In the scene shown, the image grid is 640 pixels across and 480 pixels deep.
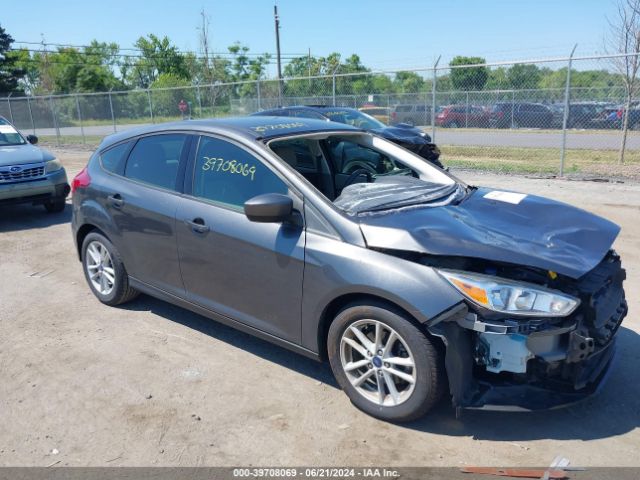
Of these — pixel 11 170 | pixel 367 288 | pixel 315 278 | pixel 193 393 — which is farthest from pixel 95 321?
pixel 11 170

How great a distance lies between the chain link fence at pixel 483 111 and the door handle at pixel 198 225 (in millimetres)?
9781

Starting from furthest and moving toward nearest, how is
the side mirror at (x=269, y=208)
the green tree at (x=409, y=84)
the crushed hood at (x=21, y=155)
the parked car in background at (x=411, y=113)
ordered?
the green tree at (x=409, y=84) → the parked car in background at (x=411, y=113) → the crushed hood at (x=21, y=155) → the side mirror at (x=269, y=208)

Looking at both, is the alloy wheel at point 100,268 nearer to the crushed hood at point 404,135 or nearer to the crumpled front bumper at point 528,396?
the crumpled front bumper at point 528,396

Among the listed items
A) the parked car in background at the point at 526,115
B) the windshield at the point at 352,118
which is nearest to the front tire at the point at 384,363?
the windshield at the point at 352,118

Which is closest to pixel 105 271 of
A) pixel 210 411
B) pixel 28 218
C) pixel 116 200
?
pixel 116 200

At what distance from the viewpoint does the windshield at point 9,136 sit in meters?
9.06

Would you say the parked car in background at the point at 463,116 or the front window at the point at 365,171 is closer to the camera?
the front window at the point at 365,171

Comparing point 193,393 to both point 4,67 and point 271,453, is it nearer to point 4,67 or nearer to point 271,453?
point 271,453

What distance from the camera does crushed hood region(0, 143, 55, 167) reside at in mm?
8156

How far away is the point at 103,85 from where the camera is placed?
5984 cm

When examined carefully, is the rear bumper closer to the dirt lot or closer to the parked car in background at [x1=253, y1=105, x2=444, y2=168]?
the parked car in background at [x1=253, y1=105, x2=444, y2=168]

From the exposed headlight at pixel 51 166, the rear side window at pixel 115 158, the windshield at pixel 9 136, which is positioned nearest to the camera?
the rear side window at pixel 115 158

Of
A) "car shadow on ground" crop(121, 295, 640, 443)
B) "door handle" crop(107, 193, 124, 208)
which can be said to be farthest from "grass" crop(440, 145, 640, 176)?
"door handle" crop(107, 193, 124, 208)

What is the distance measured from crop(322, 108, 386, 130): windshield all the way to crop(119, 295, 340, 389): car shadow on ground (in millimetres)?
6058
